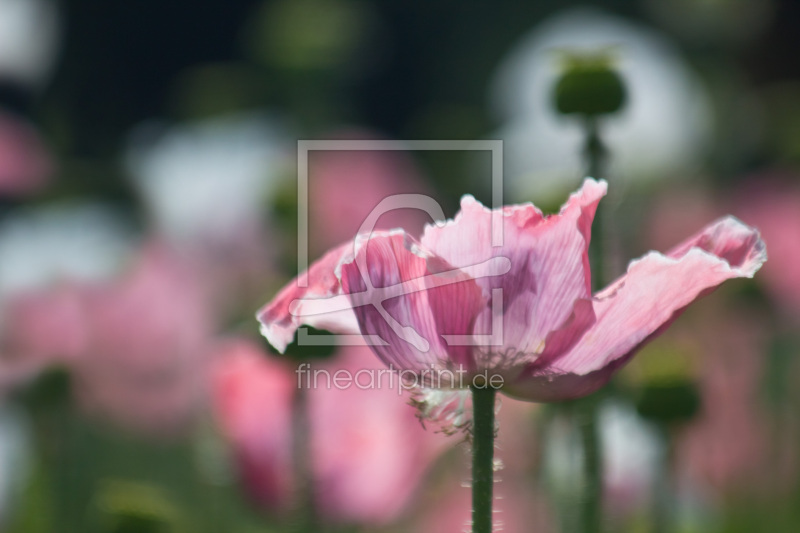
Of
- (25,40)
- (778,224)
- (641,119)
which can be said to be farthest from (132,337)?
(641,119)

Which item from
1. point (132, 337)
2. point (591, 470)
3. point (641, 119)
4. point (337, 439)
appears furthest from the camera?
point (641, 119)

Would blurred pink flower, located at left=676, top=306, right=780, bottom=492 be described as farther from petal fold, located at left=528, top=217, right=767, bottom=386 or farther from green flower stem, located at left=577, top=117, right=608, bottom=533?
petal fold, located at left=528, top=217, right=767, bottom=386

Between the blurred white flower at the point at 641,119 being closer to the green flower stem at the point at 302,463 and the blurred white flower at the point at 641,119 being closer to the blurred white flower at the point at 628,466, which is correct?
the blurred white flower at the point at 628,466

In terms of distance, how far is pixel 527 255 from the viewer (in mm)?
454

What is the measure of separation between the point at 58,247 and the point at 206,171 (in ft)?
1.40

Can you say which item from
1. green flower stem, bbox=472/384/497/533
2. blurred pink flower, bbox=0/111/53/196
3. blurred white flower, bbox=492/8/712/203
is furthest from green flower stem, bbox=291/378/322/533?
blurred white flower, bbox=492/8/712/203

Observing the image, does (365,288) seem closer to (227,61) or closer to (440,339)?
(440,339)

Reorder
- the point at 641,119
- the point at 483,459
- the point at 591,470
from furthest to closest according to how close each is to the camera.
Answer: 1. the point at 641,119
2. the point at 591,470
3. the point at 483,459

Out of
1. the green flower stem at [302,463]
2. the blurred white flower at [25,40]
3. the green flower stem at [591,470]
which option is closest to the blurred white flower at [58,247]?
the blurred white flower at [25,40]

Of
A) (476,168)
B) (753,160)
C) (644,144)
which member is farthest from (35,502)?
(753,160)

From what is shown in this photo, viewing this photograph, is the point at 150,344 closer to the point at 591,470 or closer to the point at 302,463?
the point at 302,463

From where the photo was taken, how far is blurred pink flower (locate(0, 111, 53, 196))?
120 cm

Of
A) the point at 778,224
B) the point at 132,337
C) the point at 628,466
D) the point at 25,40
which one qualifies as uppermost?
the point at 25,40

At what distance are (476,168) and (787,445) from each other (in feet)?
1.93
